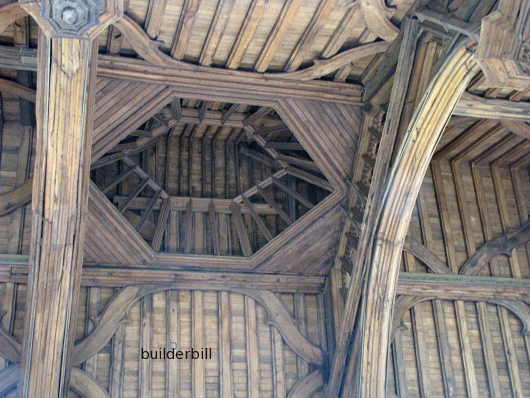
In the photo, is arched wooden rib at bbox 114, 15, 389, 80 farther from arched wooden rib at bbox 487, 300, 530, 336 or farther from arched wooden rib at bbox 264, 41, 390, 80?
arched wooden rib at bbox 487, 300, 530, 336

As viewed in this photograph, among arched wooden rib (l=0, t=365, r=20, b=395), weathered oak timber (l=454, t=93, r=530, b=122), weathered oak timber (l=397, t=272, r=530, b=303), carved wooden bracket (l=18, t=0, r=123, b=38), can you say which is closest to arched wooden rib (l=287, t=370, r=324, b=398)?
weathered oak timber (l=397, t=272, r=530, b=303)

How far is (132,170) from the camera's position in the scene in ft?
32.7

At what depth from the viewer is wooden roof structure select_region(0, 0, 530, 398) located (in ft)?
24.9

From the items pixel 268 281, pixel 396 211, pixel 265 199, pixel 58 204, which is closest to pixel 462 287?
pixel 396 211

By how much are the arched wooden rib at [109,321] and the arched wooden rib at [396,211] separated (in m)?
2.46

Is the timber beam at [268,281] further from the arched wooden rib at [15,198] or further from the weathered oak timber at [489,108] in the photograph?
the weathered oak timber at [489,108]

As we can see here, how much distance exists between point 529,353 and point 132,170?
540 cm

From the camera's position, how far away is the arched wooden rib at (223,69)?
305 inches

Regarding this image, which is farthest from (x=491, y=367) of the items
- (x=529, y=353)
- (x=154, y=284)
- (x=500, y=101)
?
(x=154, y=284)

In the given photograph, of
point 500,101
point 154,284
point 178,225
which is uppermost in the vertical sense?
point 500,101

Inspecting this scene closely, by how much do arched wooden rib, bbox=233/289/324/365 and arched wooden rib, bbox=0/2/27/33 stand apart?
13.6 feet

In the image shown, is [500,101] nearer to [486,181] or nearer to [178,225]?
[486,181]

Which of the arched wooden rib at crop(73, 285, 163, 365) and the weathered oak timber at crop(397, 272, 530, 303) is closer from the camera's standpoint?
the arched wooden rib at crop(73, 285, 163, 365)

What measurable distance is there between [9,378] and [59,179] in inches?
90.5
